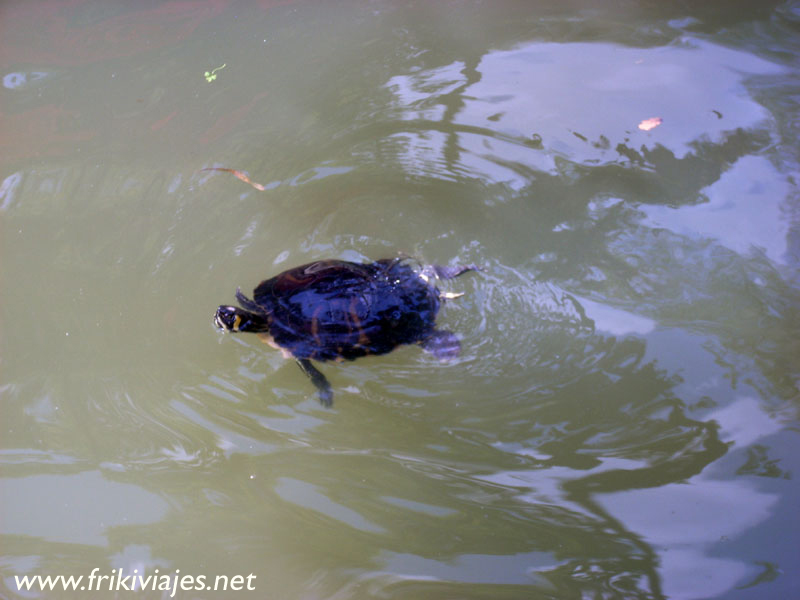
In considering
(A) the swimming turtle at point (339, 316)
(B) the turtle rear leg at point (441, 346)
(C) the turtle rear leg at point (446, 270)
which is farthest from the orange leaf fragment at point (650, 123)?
(B) the turtle rear leg at point (441, 346)

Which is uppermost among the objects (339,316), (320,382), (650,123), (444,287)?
(650,123)

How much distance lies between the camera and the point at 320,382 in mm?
2600

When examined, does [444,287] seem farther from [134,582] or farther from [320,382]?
[134,582]

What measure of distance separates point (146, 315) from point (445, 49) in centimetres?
263

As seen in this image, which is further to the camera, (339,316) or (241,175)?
(241,175)

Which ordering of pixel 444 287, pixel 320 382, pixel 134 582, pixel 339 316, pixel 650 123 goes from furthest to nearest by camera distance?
pixel 650 123, pixel 444 287, pixel 320 382, pixel 339 316, pixel 134 582

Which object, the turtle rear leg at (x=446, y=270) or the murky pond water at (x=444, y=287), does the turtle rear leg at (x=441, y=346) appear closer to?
the murky pond water at (x=444, y=287)

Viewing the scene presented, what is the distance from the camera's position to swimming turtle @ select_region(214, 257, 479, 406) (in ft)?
8.15

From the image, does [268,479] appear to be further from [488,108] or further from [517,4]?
[517,4]

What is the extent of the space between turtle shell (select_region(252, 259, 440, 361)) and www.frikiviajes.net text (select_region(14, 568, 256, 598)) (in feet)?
3.40

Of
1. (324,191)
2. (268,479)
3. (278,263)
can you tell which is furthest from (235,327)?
(324,191)

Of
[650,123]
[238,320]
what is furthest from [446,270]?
[650,123]

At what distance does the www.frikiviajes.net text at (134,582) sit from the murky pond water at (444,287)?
19mm

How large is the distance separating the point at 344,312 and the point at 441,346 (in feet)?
1.70
